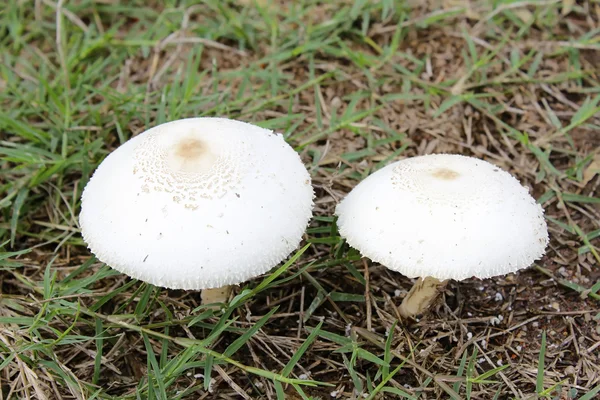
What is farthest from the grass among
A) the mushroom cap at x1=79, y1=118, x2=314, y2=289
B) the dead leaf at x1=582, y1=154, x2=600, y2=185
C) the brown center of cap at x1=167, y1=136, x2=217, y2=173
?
the brown center of cap at x1=167, y1=136, x2=217, y2=173

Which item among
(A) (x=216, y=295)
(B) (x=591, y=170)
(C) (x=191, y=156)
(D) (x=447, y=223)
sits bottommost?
(A) (x=216, y=295)

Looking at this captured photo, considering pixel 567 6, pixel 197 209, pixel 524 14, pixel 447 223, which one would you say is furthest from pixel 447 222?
pixel 567 6

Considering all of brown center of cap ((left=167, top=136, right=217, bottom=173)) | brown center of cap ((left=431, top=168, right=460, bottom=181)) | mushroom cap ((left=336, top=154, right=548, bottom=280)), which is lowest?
mushroom cap ((left=336, top=154, right=548, bottom=280))

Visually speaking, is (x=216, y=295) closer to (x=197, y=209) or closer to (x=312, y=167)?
(x=197, y=209)

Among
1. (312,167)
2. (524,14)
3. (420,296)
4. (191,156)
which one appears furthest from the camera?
(524,14)

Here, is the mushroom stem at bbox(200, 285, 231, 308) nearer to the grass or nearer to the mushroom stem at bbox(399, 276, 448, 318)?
the grass

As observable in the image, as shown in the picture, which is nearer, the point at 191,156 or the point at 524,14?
the point at 191,156
